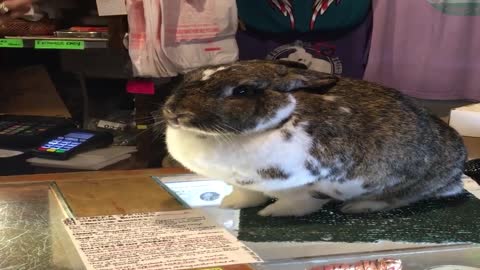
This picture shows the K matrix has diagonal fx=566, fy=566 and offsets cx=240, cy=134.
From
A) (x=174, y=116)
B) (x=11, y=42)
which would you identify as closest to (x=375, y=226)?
(x=174, y=116)

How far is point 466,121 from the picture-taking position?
1.34 m

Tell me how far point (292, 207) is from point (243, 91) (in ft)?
0.66

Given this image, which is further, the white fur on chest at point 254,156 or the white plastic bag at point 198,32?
the white plastic bag at point 198,32

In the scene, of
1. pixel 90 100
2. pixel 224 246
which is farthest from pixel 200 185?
pixel 90 100

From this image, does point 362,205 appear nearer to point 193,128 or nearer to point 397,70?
point 193,128

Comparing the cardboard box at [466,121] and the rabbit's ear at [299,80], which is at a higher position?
the rabbit's ear at [299,80]

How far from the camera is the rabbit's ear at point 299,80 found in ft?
2.41

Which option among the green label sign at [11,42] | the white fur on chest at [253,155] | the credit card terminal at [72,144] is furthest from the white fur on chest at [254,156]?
the green label sign at [11,42]

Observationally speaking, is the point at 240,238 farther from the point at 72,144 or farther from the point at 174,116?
the point at 72,144

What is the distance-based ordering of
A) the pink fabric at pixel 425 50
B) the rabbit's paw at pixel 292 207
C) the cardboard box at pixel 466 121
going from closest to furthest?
the rabbit's paw at pixel 292 207, the cardboard box at pixel 466 121, the pink fabric at pixel 425 50

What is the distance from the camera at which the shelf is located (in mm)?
1823

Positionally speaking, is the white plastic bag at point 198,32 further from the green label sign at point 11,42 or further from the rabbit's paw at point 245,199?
the rabbit's paw at point 245,199

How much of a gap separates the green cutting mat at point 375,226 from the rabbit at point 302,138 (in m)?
0.02

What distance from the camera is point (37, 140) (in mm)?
1676
